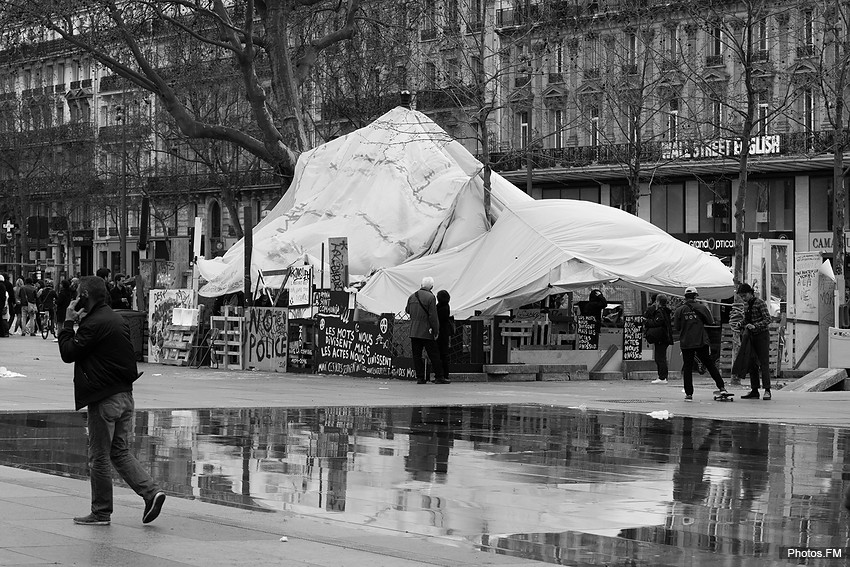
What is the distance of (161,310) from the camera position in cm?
3130

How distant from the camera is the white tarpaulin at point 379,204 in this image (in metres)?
31.8

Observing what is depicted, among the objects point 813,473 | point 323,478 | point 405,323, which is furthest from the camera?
point 405,323

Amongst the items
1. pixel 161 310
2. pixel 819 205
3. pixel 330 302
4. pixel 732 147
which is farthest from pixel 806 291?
pixel 819 205

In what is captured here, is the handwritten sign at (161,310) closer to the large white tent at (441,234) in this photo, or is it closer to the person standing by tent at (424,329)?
the large white tent at (441,234)

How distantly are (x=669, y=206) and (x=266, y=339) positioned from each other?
35.3m

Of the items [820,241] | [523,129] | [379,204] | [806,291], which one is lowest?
[806,291]

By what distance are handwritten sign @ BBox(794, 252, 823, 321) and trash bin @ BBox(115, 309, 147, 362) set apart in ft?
44.3

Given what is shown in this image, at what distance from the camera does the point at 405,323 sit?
26.7 meters

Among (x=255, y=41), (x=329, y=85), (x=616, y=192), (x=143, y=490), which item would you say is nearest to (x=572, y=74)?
(x=616, y=192)

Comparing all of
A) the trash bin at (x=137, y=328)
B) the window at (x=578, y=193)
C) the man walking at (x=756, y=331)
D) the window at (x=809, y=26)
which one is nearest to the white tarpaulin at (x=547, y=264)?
the trash bin at (x=137, y=328)

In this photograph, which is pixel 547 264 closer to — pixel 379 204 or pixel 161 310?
pixel 379 204

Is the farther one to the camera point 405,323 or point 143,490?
point 405,323

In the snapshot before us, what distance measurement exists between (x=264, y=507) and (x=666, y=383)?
58.9 feet

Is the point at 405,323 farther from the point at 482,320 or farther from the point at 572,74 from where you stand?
the point at 572,74
